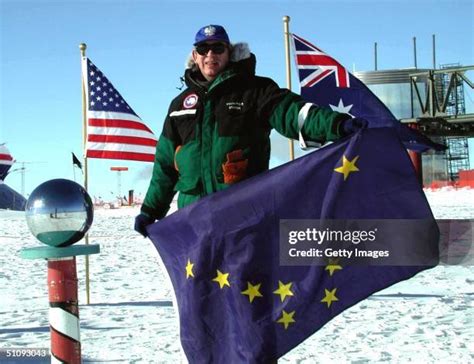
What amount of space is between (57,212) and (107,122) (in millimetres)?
4428

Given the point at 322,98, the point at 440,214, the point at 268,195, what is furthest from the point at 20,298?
the point at 440,214

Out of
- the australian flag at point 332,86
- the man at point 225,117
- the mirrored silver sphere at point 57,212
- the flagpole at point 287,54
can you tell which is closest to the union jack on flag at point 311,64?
the australian flag at point 332,86

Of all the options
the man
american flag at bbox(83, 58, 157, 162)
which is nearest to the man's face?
the man

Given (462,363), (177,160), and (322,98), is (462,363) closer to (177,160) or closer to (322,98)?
(177,160)

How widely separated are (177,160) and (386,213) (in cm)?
106

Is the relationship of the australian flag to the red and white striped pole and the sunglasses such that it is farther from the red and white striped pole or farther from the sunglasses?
the red and white striped pole

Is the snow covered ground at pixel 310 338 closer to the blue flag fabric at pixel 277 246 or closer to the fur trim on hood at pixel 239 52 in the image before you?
the blue flag fabric at pixel 277 246

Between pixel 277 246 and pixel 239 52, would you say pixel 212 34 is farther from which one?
pixel 277 246

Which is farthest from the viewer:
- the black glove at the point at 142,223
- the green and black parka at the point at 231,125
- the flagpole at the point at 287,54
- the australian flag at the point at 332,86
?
the australian flag at the point at 332,86

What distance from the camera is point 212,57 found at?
3031mm

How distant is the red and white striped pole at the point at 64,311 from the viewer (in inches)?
100

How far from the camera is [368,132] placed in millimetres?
2756

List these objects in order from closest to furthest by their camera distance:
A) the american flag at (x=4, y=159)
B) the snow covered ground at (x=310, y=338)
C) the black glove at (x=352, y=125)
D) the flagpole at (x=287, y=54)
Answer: the black glove at (x=352, y=125)
the snow covered ground at (x=310, y=338)
the flagpole at (x=287, y=54)
the american flag at (x=4, y=159)

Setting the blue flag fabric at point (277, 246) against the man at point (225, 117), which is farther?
the man at point (225, 117)
